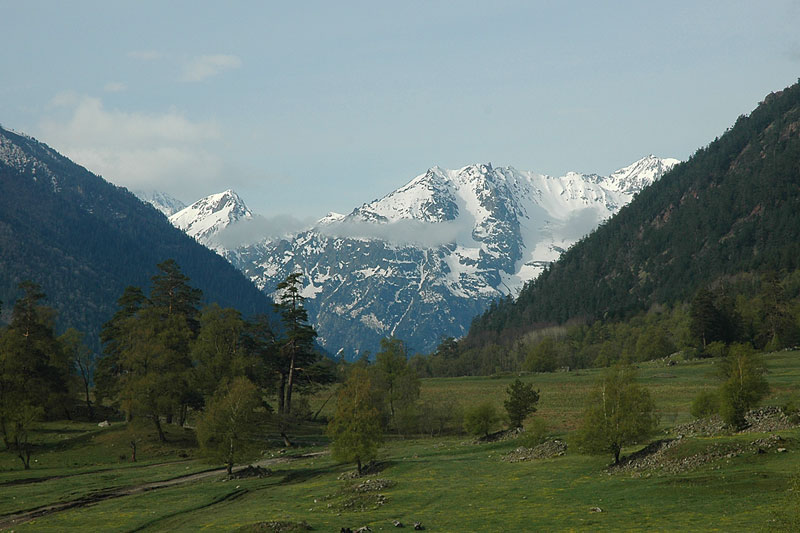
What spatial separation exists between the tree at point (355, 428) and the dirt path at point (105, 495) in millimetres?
12669

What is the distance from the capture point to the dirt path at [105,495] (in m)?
49.5

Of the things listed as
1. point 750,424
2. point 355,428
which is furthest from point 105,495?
point 750,424

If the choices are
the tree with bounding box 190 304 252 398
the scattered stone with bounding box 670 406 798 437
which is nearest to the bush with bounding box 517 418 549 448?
the scattered stone with bounding box 670 406 798 437

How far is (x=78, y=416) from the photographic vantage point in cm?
9919

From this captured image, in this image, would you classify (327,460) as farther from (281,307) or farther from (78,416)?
(78,416)

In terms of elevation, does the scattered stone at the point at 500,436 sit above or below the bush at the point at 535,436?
below

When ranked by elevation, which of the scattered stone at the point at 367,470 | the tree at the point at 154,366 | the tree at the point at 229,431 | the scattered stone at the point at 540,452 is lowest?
the scattered stone at the point at 540,452

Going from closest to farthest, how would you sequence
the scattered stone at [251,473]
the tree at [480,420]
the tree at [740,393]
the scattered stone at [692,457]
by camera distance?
the scattered stone at [692,457]
the tree at [740,393]
the scattered stone at [251,473]
the tree at [480,420]

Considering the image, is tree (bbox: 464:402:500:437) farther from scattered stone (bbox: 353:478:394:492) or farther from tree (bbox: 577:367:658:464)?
tree (bbox: 577:367:658:464)

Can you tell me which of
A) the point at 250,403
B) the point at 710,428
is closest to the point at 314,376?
the point at 250,403

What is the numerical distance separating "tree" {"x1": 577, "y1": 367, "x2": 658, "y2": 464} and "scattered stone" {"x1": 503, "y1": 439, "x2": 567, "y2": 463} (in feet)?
31.9

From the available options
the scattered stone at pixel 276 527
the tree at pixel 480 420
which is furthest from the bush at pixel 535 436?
the scattered stone at pixel 276 527

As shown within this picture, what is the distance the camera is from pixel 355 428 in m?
64.4

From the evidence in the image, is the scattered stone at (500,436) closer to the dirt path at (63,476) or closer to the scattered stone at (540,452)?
the scattered stone at (540,452)
